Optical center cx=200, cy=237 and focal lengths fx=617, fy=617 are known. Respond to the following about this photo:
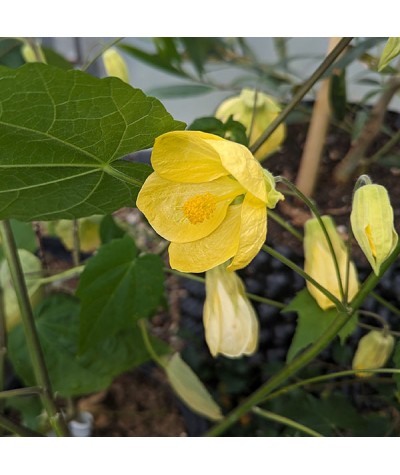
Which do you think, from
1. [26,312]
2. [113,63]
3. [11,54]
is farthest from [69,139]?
[11,54]

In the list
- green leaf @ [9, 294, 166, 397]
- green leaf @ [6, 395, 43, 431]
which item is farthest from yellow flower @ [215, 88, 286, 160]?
green leaf @ [6, 395, 43, 431]

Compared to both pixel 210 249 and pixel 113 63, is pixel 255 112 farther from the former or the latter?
pixel 210 249

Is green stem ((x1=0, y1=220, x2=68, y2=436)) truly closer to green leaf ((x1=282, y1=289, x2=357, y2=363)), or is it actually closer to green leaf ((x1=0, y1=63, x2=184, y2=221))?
green leaf ((x1=0, y1=63, x2=184, y2=221))

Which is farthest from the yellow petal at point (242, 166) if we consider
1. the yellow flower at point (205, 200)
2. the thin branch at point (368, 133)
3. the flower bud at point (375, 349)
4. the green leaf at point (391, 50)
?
the thin branch at point (368, 133)

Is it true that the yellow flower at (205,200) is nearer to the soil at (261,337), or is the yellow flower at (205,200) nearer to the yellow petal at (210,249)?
the yellow petal at (210,249)

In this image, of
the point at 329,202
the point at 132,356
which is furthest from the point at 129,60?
the point at 132,356
